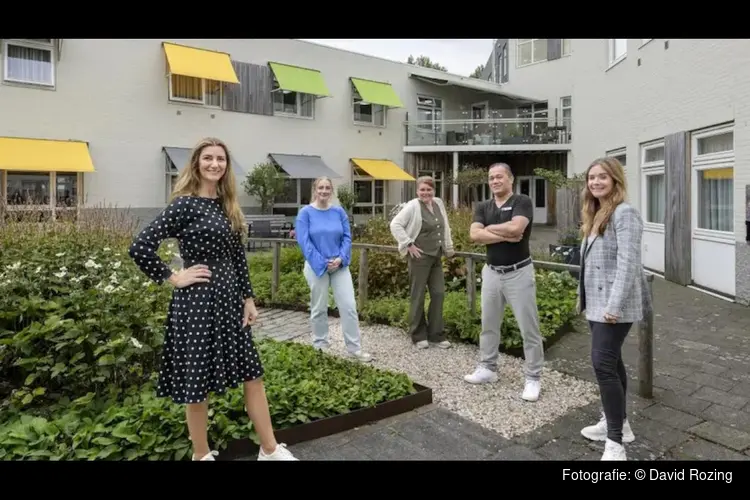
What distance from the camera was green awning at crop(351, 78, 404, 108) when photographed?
72.9ft

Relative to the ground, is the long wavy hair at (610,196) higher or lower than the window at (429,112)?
lower

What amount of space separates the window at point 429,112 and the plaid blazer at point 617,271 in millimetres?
21553

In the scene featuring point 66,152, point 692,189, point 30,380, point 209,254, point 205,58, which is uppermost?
point 205,58

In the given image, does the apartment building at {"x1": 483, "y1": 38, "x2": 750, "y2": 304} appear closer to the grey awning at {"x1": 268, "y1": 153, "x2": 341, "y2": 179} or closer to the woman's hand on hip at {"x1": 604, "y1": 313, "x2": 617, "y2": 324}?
the woman's hand on hip at {"x1": 604, "y1": 313, "x2": 617, "y2": 324}

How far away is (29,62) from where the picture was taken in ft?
50.3

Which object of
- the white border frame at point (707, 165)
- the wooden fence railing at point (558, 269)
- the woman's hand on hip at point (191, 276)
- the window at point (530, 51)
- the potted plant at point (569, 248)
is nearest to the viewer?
the woman's hand on hip at point (191, 276)

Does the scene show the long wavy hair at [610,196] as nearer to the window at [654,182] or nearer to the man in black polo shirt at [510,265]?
the man in black polo shirt at [510,265]

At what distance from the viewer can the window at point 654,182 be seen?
421 inches

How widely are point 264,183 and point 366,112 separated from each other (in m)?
6.59

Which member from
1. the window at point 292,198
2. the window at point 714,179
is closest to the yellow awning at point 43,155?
the window at point 292,198
